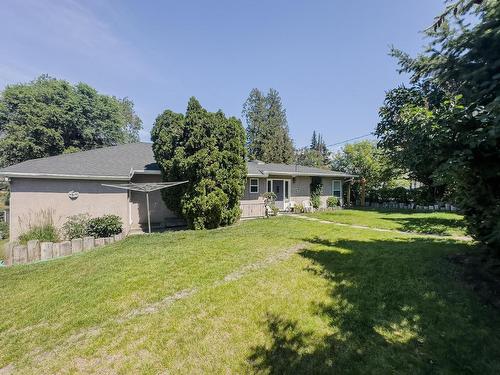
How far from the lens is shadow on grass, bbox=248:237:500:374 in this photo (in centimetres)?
315

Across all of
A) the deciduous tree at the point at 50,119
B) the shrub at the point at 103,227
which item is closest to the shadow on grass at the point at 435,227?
the shrub at the point at 103,227

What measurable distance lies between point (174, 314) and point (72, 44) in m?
14.6

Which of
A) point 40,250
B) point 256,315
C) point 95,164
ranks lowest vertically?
point 256,315

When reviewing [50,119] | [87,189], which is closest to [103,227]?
[87,189]

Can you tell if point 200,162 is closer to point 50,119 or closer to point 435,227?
point 435,227

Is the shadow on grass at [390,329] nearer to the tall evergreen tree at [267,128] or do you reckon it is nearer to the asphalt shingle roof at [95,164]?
the asphalt shingle roof at [95,164]

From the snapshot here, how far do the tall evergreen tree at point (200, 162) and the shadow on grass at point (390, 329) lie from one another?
22.7 ft

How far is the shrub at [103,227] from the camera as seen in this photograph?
420 inches

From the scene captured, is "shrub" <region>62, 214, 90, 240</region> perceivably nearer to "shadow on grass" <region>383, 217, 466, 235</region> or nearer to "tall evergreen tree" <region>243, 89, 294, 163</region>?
"shadow on grass" <region>383, 217, 466, 235</region>

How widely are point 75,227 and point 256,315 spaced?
9.82 meters

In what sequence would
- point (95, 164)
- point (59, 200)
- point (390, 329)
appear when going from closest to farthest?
point (390, 329), point (59, 200), point (95, 164)

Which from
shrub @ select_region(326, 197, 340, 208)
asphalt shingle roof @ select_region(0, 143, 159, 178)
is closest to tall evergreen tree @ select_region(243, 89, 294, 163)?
shrub @ select_region(326, 197, 340, 208)

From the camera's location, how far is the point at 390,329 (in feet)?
12.2

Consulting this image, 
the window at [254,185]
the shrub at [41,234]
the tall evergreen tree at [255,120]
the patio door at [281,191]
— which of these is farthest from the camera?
the tall evergreen tree at [255,120]
